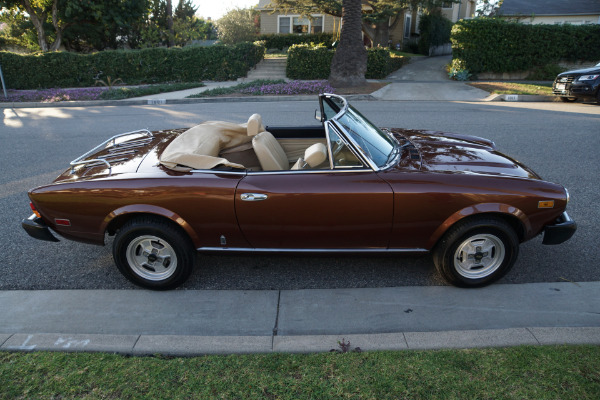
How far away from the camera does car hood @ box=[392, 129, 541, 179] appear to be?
3508mm

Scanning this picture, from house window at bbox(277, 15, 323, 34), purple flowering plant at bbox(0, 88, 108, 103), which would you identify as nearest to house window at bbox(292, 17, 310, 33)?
house window at bbox(277, 15, 323, 34)

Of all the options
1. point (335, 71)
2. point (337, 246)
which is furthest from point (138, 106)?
point (337, 246)

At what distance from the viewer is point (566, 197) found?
340 centimetres

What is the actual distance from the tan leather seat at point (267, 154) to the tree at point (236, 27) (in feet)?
84.2

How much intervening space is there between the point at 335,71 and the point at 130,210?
47.5ft

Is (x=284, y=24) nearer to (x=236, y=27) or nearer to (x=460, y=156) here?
(x=236, y=27)

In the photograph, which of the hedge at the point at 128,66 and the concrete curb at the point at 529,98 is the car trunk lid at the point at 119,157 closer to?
the concrete curb at the point at 529,98

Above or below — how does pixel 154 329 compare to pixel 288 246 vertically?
below

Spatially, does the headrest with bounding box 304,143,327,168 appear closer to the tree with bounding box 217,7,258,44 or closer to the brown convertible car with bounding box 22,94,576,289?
the brown convertible car with bounding box 22,94,576,289

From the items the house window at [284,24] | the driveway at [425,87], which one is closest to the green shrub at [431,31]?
the driveway at [425,87]

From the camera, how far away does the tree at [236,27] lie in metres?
27.7

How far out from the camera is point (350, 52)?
1619cm

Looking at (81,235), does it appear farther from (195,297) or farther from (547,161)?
(547,161)

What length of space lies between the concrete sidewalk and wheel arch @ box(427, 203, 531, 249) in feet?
1.64
